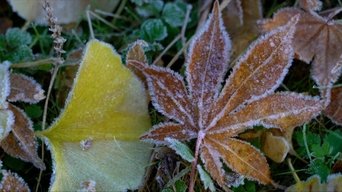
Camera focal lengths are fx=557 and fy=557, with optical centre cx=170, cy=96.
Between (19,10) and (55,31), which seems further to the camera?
(19,10)

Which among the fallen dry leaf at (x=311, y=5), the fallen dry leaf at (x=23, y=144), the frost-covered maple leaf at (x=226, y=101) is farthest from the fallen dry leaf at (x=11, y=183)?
the fallen dry leaf at (x=311, y=5)

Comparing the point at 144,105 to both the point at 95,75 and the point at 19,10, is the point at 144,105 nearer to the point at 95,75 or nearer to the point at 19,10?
the point at 95,75

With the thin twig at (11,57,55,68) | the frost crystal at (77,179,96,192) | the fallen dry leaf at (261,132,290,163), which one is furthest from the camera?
the thin twig at (11,57,55,68)

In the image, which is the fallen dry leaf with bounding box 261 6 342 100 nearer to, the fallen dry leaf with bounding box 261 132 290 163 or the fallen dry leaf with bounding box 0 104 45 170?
the fallen dry leaf with bounding box 261 132 290 163

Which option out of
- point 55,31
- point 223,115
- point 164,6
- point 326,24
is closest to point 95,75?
point 55,31

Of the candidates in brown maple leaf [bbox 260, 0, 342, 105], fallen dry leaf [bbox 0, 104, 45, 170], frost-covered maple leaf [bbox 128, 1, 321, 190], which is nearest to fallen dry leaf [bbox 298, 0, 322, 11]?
brown maple leaf [bbox 260, 0, 342, 105]

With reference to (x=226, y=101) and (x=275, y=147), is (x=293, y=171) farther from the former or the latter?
(x=226, y=101)

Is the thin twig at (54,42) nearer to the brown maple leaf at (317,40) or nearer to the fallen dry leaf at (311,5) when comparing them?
the brown maple leaf at (317,40)
